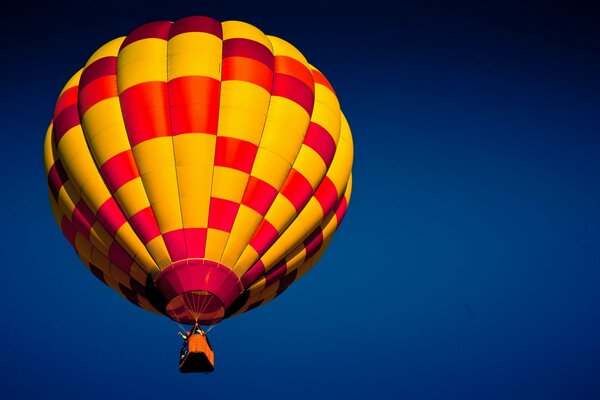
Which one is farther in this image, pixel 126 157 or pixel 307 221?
pixel 307 221

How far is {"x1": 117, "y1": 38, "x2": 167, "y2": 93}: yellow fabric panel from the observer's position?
8180mm

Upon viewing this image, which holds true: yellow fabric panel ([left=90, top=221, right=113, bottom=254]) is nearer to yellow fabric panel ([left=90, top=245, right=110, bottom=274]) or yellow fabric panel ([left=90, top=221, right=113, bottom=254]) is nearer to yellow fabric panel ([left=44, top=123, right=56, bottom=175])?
yellow fabric panel ([left=90, top=245, right=110, bottom=274])

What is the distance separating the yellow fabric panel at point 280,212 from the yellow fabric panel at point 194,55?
1.76 m

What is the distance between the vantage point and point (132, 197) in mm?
7434

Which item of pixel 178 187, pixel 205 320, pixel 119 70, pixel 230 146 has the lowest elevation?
pixel 205 320

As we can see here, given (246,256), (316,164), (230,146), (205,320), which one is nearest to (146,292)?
(205,320)

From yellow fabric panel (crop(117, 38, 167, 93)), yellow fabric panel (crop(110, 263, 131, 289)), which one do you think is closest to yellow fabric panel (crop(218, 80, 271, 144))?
yellow fabric panel (crop(117, 38, 167, 93))

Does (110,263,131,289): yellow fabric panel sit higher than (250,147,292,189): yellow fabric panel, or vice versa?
(250,147,292,189): yellow fabric panel

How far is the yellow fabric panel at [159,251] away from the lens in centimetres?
720

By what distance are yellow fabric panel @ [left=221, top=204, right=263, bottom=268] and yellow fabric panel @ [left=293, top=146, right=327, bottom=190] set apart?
945 millimetres

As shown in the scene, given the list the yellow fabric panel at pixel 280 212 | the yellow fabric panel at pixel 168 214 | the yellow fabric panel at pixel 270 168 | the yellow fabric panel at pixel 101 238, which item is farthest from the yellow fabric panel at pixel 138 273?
the yellow fabric panel at pixel 270 168

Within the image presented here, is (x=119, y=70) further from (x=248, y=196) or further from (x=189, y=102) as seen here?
(x=248, y=196)

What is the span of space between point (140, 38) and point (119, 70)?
638mm

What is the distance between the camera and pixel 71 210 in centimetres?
821
